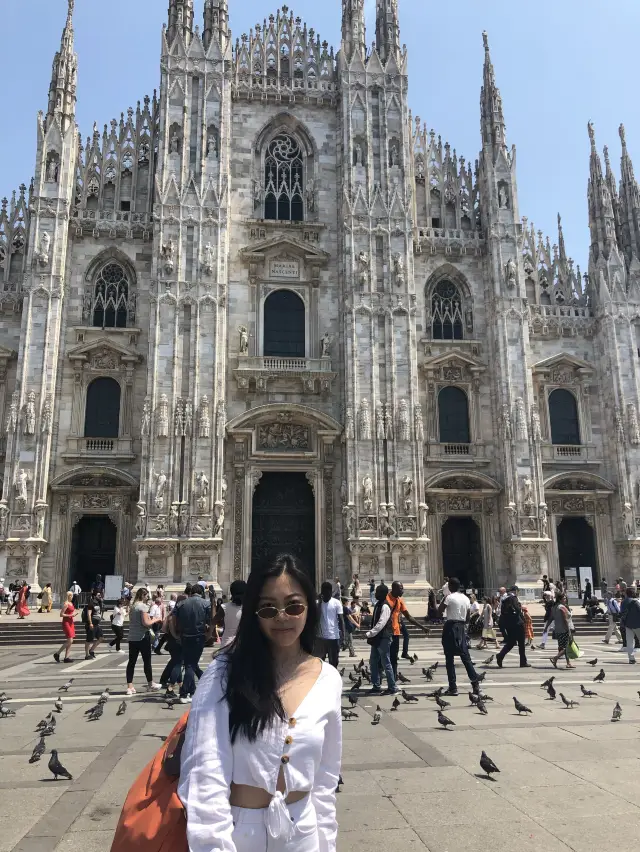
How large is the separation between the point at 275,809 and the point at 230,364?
82.5 ft

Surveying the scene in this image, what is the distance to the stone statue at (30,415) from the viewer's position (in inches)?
977

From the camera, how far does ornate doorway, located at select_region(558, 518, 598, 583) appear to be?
27.8 m

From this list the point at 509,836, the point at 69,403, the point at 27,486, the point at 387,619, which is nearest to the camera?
the point at 509,836

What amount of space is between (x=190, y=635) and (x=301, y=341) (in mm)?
19385

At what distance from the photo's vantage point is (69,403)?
2631cm

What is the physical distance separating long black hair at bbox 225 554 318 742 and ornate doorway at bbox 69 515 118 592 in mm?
24483

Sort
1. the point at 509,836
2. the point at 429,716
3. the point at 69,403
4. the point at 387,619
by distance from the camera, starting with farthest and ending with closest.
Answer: the point at 69,403 < the point at 387,619 < the point at 429,716 < the point at 509,836

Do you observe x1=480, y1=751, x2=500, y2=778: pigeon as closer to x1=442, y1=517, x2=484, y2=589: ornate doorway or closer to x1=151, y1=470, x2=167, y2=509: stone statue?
x1=151, y1=470, x2=167, y2=509: stone statue

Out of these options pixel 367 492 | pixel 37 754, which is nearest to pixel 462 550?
pixel 367 492

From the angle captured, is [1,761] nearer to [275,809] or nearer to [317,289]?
[275,809]

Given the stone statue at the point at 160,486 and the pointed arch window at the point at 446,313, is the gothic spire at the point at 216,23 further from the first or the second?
the stone statue at the point at 160,486

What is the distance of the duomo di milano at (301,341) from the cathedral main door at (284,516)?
0.28 feet

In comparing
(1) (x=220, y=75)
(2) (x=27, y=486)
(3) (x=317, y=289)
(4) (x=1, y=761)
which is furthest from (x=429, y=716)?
(1) (x=220, y=75)

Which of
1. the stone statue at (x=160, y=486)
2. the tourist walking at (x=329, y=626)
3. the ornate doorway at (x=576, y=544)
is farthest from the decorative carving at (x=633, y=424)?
the tourist walking at (x=329, y=626)
